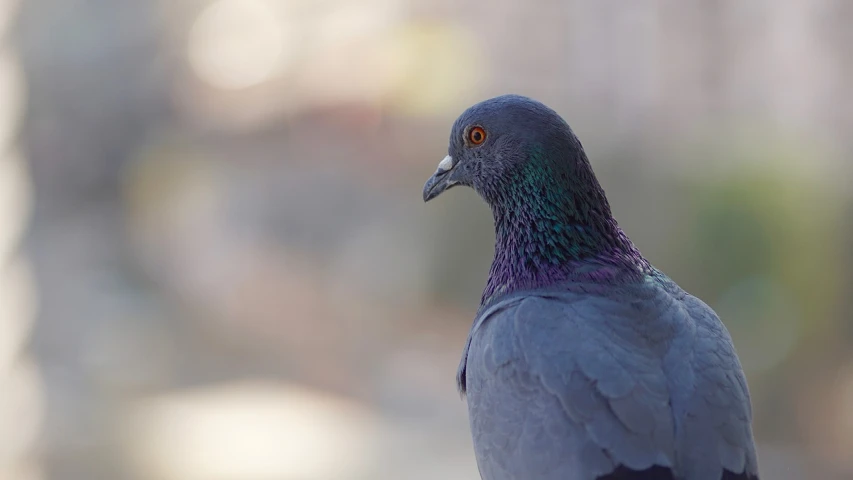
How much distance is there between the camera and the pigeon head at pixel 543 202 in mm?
2172

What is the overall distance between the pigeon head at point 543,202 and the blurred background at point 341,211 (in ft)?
11.1

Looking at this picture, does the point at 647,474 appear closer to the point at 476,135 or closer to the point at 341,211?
the point at 476,135

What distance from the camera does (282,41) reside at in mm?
8273

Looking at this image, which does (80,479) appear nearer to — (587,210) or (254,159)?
(254,159)

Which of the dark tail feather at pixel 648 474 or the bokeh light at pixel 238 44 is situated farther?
the bokeh light at pixel 238 44

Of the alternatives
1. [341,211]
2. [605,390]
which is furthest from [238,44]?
[605,390]

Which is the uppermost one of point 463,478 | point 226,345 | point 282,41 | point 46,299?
point 282,41

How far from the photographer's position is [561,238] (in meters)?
2.17

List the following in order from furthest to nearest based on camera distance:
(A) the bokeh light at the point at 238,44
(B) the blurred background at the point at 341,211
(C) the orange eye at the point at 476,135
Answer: (A) the bokeh light at the point at 238,44 < (B) the blurred background at the point at 341,211 < (C) the orange eye at the point at 476,135

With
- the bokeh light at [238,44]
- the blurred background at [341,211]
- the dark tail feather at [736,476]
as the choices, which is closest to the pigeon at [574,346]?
the dark tail feather at [736,476]

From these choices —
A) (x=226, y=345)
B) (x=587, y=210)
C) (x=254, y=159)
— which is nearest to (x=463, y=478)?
(x=226, y=345)

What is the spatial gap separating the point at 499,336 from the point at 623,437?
1.21 feet

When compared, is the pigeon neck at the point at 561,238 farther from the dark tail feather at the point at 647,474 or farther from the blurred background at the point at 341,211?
the blurred background at the point at 341,211

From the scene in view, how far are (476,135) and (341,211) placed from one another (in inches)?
213
